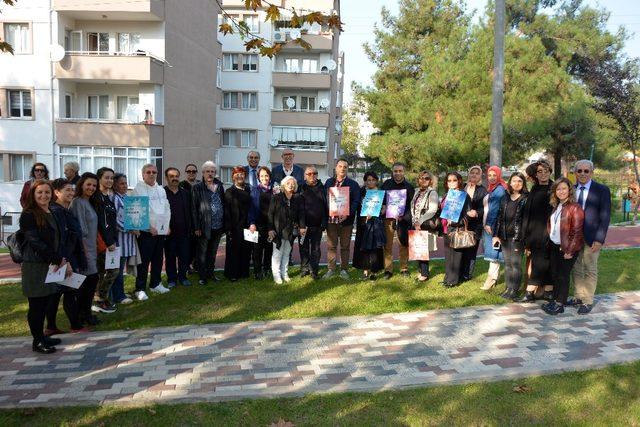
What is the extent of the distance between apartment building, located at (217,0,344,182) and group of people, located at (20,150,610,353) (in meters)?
29.8

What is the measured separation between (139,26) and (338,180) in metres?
18.6

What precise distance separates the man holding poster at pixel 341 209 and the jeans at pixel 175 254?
7.92 feet

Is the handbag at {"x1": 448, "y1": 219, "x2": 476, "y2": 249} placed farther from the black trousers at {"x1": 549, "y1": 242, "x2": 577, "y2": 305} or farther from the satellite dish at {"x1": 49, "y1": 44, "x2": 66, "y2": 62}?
the satellite dish at {"x1": 49, "y1": 44, "x2": 66, "y2": 62}

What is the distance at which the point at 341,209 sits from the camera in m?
9.05

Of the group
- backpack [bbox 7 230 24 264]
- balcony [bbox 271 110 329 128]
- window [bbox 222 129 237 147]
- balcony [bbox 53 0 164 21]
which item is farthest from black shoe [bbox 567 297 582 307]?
window [bbox 222 129 237 147]

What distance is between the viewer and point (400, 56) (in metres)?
32.7

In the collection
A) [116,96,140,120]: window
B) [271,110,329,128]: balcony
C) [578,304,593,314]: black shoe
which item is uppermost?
[271,110,329,128]: balcony

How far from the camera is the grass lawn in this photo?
714cm

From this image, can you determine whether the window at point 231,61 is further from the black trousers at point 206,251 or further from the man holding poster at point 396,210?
the man holding poster at point 396,210

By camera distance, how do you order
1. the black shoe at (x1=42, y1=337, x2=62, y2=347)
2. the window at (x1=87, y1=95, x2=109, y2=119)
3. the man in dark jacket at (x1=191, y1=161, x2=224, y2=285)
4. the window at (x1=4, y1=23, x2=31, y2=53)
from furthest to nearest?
1. the window at (x1=87, y1=95, x2=109, y2=119)
2. the window at (x1=4, y1=23, x2=31, y2=53)
3. the man in dark jacket at (x1=191, y1=161, x2=224, y2=285)
4. the black shoe at (x1=42, y1=337, x2=62, y2=347)

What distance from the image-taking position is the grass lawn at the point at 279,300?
23.4 ft

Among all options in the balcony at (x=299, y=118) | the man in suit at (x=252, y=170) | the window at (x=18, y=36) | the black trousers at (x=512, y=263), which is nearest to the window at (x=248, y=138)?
the balcony at (x=299, y=118)

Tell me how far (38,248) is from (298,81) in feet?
114

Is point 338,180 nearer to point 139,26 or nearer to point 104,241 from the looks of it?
point 104,241
